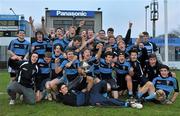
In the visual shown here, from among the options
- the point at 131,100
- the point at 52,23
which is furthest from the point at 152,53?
the point at 52,23

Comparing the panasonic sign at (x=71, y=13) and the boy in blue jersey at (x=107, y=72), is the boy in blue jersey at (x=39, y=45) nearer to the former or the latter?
the boy in blue jersey at (x=107, y=72)

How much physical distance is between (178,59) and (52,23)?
1439 centimetres

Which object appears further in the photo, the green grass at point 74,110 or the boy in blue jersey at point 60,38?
the boy in blue jersey at point 60,38

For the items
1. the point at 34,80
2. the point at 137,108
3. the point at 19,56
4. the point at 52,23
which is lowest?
the point at 137,108

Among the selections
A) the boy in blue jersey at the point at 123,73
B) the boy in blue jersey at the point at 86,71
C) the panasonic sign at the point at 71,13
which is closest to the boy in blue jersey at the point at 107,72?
the boy in blue jersey at the point at 123,73

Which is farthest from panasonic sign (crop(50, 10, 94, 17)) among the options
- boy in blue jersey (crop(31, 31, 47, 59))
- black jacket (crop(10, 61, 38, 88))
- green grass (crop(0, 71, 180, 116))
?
green grass (crop(0, 71, 180, 116))

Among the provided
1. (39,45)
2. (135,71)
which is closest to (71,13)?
(39,45)

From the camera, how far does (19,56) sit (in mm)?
10070

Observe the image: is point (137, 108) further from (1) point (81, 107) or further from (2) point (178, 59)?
(2) point (178, 59)

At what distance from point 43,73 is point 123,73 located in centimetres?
219

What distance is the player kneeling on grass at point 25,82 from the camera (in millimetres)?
9211

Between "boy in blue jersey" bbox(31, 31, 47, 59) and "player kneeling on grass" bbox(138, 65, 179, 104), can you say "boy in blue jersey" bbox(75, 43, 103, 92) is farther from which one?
"player kneeling on grass" bbox(138, 65, 179, 104)

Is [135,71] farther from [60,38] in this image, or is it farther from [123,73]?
[60,38]

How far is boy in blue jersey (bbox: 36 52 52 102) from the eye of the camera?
9914mm
